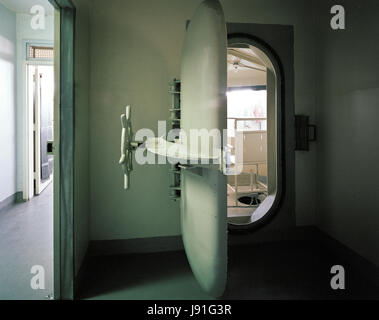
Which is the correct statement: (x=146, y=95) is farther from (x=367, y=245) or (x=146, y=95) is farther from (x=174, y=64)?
(x=367, y=245)

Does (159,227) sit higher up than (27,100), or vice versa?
(27,100)

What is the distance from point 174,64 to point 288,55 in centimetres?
105

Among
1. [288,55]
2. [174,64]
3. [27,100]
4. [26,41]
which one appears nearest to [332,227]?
[288,55]

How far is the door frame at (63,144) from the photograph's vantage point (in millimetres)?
1537

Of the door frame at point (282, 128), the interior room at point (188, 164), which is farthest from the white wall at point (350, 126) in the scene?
the door frame at point (282, 128)

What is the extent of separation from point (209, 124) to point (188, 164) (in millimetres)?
289

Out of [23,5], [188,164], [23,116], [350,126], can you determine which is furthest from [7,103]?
[350,126]

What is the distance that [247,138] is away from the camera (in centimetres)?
464

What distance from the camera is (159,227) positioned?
7.44 ft

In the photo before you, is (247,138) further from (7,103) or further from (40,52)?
(7,103)

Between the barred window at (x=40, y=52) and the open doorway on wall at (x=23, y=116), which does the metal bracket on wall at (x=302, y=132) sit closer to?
the open doorway on wall at (x=23, y=116)

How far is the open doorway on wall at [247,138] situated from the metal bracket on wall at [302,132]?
2.02 feet

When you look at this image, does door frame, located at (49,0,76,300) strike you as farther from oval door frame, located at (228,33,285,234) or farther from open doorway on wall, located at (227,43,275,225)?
open doorway on wall, located at (227,43,275,225)

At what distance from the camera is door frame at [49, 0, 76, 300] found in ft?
5.04
